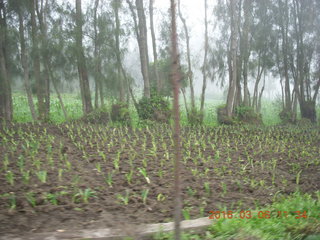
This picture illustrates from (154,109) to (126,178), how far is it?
24.3 ft

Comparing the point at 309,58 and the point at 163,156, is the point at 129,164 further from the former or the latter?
the point at 309,58

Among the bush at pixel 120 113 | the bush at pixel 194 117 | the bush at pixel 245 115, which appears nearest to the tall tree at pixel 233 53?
the bush at pixel 245 115

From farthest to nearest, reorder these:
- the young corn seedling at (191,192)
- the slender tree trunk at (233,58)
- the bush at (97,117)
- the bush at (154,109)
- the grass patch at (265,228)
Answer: the bush at (154,109)
the slender tree trunk at (233,58)
the bush at (97,117)
the young corn seedling at (191,192)
the grass patch at (265,228)

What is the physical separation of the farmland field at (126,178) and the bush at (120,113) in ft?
10.8

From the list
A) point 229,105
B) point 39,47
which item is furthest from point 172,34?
point 229,105

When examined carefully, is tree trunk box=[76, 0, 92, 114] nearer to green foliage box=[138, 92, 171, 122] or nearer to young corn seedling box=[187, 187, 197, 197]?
green foliage box=[138, 92, 171, 122]

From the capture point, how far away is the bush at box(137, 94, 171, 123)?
38.2ft

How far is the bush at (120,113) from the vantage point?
11125 millimetres

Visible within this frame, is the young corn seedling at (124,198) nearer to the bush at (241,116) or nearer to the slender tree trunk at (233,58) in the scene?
the slender tree trunk at (233,58)

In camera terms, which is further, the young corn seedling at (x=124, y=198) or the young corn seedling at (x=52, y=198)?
the young corn seedling at (x=124, y=198)

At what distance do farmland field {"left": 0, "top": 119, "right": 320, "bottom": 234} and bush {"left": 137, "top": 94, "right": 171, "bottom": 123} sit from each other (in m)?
3.82

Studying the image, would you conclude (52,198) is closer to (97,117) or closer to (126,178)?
(126,178)

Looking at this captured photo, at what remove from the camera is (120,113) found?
11211 millimetres
